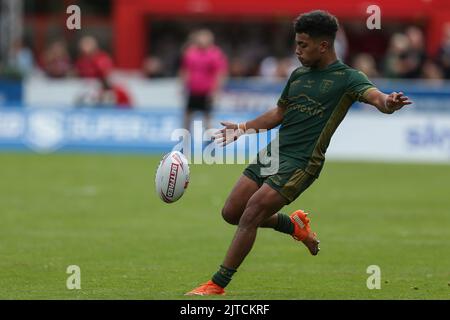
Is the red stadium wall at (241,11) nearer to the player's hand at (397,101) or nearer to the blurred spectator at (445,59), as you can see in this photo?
the blurred spectator at (445,59)

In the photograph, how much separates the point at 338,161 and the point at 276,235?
9.27 meters

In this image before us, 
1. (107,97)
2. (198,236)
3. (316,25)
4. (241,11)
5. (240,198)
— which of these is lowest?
(198,236)

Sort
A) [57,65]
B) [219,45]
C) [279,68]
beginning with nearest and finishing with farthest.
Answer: [279,68]
[57,65]
[219,45]

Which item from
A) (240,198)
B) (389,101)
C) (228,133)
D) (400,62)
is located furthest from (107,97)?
(389,101)

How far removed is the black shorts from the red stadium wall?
1061cm

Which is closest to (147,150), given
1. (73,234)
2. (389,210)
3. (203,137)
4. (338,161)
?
(203,137)

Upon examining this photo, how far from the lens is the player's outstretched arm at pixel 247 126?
9797 mm

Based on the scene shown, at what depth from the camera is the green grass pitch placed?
1001cm

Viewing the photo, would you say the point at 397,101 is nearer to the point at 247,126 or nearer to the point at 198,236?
the point at 247,126

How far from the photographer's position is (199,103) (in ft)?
79.0

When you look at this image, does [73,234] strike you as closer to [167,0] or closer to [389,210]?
[389,210]

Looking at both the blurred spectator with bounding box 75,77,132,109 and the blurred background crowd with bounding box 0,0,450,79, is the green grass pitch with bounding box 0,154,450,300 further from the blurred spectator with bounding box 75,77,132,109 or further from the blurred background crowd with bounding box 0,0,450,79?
the blurred background crowd with bounding box 0,0,450,79

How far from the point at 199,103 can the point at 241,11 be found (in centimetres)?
1131
